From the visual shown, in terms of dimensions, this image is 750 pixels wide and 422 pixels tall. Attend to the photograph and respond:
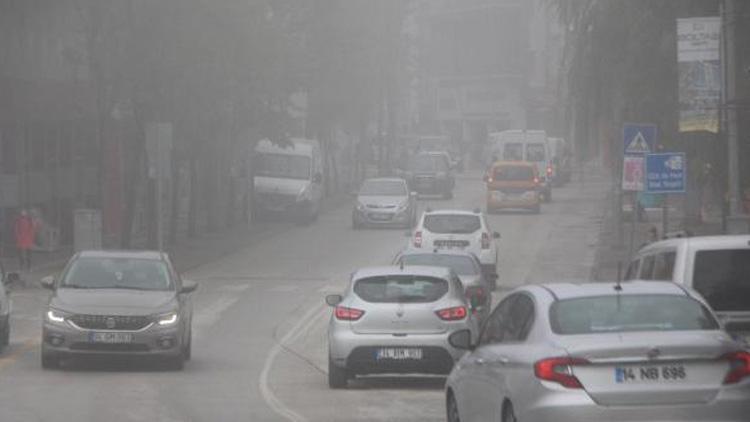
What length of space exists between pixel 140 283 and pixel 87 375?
2.01 metres

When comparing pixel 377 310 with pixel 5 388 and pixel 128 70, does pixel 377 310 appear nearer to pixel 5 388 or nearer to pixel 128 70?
pixel 5 388

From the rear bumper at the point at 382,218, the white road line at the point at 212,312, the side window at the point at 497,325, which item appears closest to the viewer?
the side window at the point at 497,325

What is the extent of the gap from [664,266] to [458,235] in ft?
78.1

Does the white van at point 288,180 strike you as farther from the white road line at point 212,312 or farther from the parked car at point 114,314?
the parked car at point 114,314

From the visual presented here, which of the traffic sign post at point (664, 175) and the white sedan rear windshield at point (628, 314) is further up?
the traffic sign post at point (664, 175)

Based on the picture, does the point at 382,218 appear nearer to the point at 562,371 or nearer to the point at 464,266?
the point at 464,266

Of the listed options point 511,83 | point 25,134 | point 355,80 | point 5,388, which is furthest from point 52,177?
point 511,83

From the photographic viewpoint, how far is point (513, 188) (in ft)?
214

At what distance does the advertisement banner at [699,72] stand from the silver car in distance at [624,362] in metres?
14.8

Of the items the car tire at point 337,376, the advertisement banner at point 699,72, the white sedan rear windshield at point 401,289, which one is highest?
the advertisement banner at point 699,72

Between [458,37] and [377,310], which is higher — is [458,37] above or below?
above

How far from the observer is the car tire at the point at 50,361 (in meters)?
22.9

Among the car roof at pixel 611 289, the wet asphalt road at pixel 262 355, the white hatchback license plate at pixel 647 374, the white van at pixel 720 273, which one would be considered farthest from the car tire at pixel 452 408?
the wet asphalt road at pixel 262 355

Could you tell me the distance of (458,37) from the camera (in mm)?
163875
